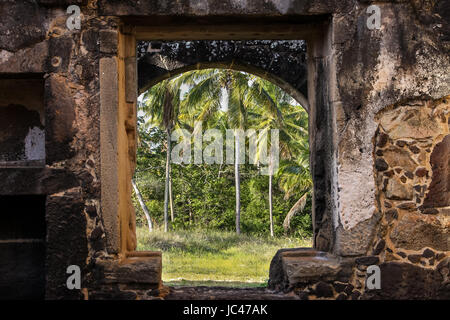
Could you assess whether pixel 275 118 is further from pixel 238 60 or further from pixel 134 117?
pixel 134 117

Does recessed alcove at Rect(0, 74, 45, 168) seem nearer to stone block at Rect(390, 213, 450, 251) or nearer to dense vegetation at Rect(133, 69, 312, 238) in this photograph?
stone block at Rect(390, 213, 450, 251)

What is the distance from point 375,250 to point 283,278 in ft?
2.43

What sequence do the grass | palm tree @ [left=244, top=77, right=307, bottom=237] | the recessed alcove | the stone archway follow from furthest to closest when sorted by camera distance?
palm tree @ [left=244, top=77, right=307, bottom=237], the grass, the stone archway, the recessed alcove

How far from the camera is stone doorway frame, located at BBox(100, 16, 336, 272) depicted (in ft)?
11.2

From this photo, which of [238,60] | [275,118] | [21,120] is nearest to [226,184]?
[275,118]

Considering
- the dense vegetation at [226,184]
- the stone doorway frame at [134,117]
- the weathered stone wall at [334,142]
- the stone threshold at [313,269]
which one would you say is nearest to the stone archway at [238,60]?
the stone doorway frame at [134,117]

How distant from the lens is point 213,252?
13430mm

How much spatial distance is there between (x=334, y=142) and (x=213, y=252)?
10.4 meters

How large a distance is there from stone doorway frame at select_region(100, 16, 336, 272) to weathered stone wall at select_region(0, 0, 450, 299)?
0.05 feet

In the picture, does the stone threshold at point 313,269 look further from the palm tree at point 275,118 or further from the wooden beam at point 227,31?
the palm tree at point 275,118

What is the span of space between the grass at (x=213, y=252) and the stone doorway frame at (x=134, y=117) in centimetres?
551

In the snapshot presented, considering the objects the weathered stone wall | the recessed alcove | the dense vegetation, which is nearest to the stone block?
the weathered stone wall

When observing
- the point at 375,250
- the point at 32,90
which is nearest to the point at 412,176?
the point at 375,250

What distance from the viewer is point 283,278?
3.64 metres
